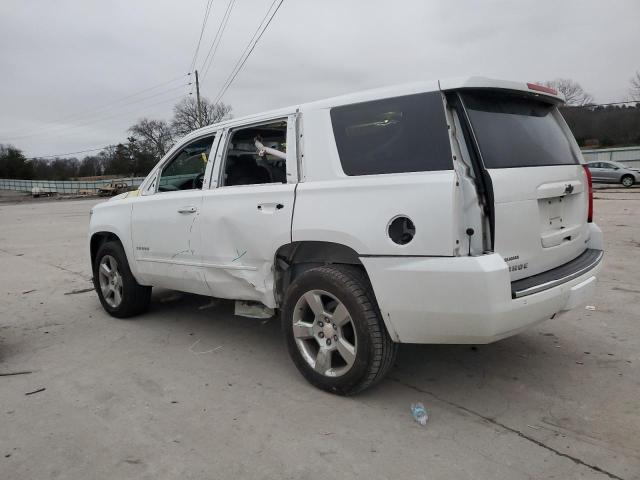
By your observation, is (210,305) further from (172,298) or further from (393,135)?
(393,135)

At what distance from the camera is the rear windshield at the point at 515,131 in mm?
2916

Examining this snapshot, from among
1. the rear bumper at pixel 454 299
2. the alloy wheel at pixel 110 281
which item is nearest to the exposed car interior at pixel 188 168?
the alloy wheel at pixel 110 281

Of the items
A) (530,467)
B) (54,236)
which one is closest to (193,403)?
(530,467)

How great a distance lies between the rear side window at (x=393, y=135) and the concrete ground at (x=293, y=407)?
1554mm

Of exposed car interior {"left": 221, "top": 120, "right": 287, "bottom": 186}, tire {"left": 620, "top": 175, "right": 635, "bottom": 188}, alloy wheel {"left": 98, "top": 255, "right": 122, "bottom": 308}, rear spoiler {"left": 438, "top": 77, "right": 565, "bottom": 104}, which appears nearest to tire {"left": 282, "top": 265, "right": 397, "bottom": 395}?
exposed car interior {"left": 221, "top": 120, "right": 287, "bottom": 186}

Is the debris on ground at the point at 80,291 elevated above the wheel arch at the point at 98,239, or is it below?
below

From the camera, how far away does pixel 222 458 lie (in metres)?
2.65

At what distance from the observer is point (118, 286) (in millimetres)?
5344

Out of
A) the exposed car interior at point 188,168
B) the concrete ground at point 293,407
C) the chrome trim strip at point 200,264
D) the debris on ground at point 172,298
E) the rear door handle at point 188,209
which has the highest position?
the exposed car interior at point 188,168

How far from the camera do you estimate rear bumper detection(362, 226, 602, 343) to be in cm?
264

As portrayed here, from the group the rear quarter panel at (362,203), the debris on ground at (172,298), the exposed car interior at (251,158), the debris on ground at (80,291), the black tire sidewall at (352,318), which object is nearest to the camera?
the rear quarter panel at (362,203)

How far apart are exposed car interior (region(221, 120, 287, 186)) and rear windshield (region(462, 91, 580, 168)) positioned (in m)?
1.68

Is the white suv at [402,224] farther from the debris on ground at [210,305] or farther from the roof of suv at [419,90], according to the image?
the debris on ground at [210,305]

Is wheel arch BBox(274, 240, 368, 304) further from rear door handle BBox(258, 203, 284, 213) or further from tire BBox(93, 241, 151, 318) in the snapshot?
tire BBox(93, 241, 151, 318)
